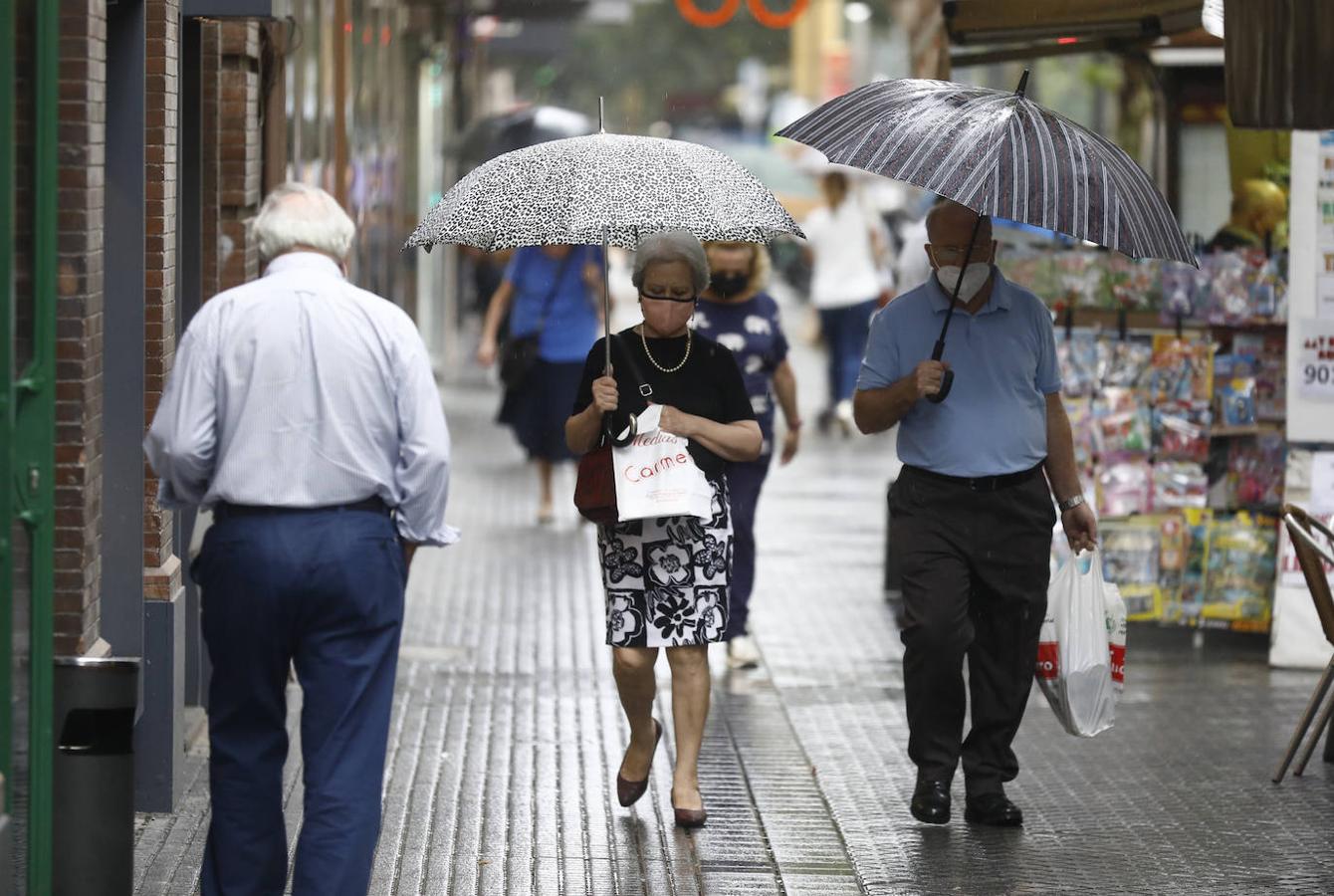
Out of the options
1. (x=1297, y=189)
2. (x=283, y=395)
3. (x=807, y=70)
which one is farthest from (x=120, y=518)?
(x=807, y=70)

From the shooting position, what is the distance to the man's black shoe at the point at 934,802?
6.78 meters

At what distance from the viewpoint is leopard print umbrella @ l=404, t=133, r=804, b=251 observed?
6.13 m

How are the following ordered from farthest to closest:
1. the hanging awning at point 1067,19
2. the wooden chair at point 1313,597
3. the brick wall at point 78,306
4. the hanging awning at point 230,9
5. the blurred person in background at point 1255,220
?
the blurred person in background at point 1255,220 < the hanging awning at point 1067,19 < the wooden chair at point 1313,597 < the hanging awning at point 230,9 < the brick wall at point 78,306

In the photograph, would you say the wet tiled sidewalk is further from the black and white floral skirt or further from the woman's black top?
the woman's black top

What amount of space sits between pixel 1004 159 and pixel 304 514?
2225mm

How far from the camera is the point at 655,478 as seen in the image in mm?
6402

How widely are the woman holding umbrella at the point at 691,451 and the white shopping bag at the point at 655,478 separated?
0.19 ft

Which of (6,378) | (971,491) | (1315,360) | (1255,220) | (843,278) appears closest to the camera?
(6,378)

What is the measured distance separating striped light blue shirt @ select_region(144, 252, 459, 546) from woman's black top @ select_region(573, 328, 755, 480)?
4.82ft

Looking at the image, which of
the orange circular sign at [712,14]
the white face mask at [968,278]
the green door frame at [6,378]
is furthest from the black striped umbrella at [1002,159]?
the orange circular sign at [712,14]

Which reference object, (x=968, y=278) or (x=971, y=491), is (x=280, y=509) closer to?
(x=971, y=491)

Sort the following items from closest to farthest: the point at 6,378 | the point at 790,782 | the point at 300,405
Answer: the point at 6,378, the point at 300,405, the point at 790,782

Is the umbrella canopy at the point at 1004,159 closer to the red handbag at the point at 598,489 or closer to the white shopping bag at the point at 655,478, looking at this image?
the white shopping bag at the point at 655,478

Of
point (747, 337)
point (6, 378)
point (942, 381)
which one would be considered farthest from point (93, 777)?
point (747, 337)
